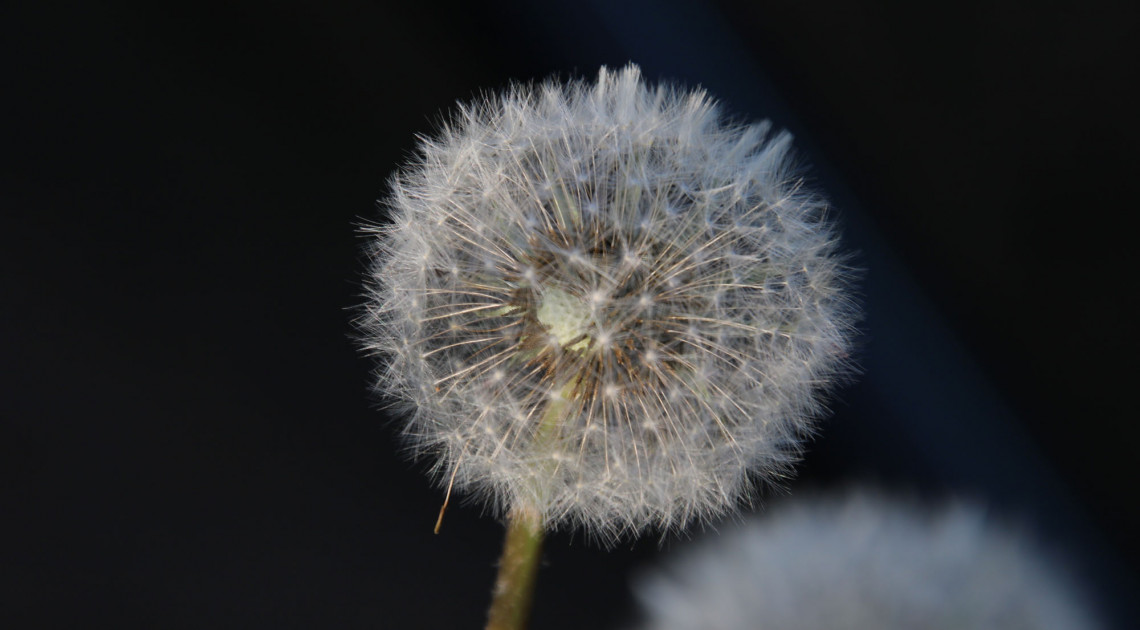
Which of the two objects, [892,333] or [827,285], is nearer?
[827,285]

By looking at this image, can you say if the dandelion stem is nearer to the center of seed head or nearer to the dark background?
the dark background

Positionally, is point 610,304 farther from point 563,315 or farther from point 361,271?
point 361,271

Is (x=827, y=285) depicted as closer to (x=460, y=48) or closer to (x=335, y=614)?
(x=460, y=48)

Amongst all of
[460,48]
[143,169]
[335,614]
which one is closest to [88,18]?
[143,169]

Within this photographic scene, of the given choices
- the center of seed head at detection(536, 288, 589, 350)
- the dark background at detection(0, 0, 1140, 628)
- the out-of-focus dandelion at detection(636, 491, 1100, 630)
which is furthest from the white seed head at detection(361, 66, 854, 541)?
the dark background at detection(0, 0, 1140, 628)

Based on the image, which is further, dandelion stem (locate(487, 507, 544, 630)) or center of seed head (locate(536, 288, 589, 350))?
dandelion stem (locate(487, 507, 544, 630))

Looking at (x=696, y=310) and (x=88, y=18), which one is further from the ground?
(x=88, y=18)
